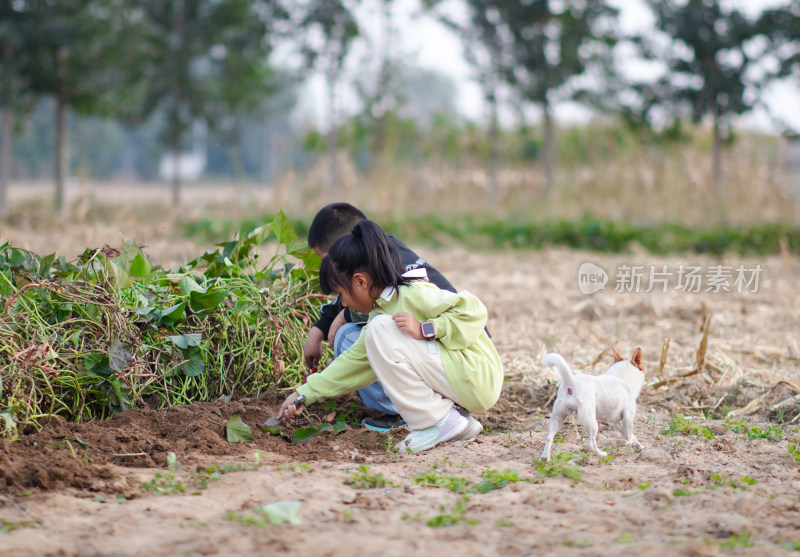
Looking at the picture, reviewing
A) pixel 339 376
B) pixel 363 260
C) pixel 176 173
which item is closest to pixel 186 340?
pixel 339 376

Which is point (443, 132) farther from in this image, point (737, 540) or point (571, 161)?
point (737, 540)

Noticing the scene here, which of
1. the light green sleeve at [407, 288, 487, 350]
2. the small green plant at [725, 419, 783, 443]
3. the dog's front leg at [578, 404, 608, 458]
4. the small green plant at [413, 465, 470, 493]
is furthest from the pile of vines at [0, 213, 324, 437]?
the small green plant at [725, 419, 783, 443]

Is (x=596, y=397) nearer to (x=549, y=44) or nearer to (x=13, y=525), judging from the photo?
(x=13, y=525)

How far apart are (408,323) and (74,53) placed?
397 inches

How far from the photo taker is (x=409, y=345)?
298 cm

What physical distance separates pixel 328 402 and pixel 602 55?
10.8m

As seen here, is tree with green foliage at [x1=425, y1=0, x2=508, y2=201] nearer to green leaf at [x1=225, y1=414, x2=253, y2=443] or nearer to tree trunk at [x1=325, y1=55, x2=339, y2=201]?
tree trunk at [x1=325, y1=55, x2=339, y2=201]

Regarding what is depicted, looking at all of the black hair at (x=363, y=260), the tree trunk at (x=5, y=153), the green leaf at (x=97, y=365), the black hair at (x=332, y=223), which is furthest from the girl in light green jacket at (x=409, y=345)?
the tree trunk at (x=5, y=153)

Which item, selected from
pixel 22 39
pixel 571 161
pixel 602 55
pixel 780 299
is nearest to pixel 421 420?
pixel 780 299

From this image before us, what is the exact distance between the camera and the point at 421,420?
9.91ft

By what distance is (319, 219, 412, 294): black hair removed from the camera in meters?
2.90

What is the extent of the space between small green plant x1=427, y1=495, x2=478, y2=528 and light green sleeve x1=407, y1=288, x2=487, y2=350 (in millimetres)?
788

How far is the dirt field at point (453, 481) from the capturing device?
2.06 metres

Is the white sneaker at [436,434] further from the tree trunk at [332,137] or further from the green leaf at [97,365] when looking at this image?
the tree trunk at [332,137]
